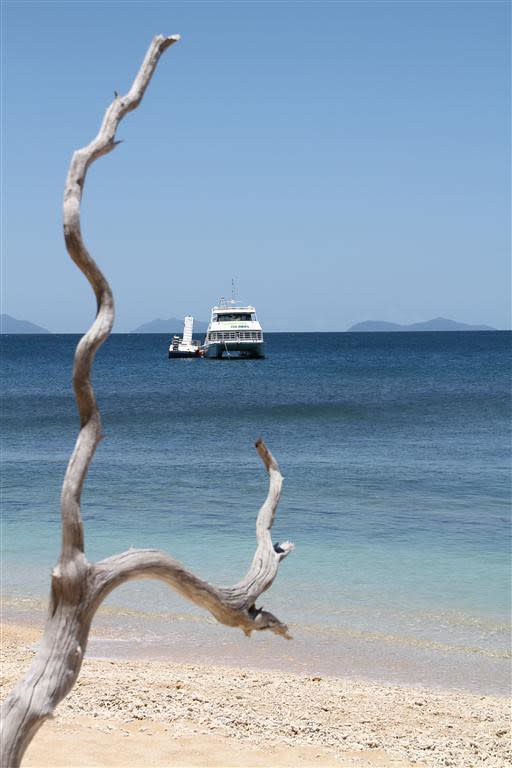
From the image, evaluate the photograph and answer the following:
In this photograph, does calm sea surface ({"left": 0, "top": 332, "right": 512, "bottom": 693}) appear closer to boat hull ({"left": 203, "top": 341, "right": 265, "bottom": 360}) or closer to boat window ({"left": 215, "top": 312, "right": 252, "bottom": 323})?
boat window ({"left": 215, "top": 312, "right": 252, "bottom": 323})

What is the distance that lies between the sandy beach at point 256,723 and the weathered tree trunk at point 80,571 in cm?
266

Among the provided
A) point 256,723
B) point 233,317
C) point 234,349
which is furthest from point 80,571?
point 234,349

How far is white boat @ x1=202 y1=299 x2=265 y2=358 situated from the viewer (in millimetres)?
77750

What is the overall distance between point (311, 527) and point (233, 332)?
212ft

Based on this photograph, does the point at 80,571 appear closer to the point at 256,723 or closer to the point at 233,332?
the point at 256,723

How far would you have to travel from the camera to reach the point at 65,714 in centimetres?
742

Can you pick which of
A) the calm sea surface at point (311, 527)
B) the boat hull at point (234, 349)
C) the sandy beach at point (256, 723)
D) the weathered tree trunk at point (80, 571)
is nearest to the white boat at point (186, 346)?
the boat hull at point (234, 349)

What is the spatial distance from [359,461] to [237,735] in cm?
1754

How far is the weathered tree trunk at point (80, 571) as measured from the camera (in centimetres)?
397

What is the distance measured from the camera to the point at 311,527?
15820mm

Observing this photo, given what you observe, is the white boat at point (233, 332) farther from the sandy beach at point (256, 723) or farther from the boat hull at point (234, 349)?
the sandy beach at point (256, 723)

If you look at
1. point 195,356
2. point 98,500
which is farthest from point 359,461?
point 195,356

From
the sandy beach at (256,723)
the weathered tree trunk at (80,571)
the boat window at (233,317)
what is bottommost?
the sandy beach at (256,723)

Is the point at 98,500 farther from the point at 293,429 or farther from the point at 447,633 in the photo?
the point at 293,429
